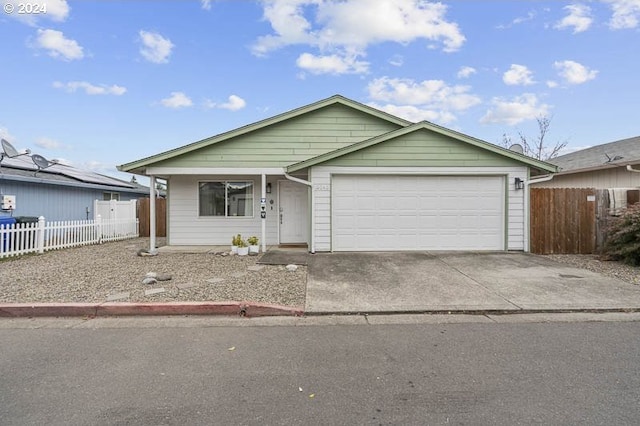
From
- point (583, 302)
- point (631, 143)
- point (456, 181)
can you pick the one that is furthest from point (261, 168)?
A: point (631, 143)

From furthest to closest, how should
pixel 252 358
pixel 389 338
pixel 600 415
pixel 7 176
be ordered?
pixel 7 176 → pixel 389 338 → pixel 252 358 → pixel 600 415

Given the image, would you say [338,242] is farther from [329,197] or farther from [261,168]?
[261,168]

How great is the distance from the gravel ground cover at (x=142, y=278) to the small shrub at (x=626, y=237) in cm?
751

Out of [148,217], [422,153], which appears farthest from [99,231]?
[422,153]

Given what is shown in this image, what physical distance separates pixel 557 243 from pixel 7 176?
18254 mm

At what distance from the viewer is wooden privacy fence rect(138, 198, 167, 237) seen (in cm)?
1530

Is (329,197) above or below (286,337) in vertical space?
above

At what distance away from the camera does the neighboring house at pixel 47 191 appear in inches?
520

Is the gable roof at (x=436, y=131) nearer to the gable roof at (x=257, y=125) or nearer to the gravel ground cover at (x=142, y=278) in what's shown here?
the gable roof at (x=257, y=125)

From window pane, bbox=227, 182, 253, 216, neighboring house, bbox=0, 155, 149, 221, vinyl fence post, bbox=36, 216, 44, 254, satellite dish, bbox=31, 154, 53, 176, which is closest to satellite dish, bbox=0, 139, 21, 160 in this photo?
neighboring house, bbox=0, 155, 149, 221

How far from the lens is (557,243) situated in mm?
9836

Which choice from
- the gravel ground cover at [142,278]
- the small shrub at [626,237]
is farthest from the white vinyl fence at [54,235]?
the small shrub at [626,237]

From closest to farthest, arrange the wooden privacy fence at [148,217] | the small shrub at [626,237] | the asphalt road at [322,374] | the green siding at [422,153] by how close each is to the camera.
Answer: the asphalt road at [322,374], the small shrub at [626,237], the green siding at [422,153], the wooden privacy fence at [148,217]

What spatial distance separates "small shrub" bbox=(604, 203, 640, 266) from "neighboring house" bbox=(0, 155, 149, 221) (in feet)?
59.5
